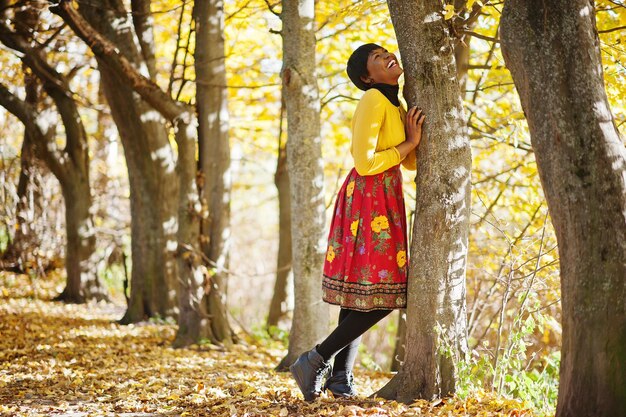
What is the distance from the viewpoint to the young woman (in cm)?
353

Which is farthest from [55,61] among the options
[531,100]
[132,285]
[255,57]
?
[531,100]

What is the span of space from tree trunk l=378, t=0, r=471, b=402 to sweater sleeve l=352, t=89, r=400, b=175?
19cm

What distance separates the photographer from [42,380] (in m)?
4.77

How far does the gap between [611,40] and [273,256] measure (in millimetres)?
12334

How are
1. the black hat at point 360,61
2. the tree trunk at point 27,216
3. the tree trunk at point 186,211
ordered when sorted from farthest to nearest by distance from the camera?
the tree trunk at point 27,216 < the tree trunk at point 186,211 < the black hat at point 360,61

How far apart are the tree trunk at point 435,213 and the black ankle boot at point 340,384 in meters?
0.29

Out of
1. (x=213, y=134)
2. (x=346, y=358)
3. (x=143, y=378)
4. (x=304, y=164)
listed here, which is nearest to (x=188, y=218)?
(x=213, y=134)

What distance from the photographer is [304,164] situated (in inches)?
205

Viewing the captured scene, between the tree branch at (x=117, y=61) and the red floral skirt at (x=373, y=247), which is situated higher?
the tree branch at (x=117, y=61)

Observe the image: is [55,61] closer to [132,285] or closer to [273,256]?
[132,285]

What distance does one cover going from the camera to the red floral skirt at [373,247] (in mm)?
3559

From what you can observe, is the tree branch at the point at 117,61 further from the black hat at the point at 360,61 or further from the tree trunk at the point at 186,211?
the black hat at the point at 360,61

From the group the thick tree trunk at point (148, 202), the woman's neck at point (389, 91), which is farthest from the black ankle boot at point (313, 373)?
the thick tree trunk at point (148, 202)

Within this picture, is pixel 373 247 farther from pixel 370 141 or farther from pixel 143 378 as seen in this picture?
pixel 143 378
